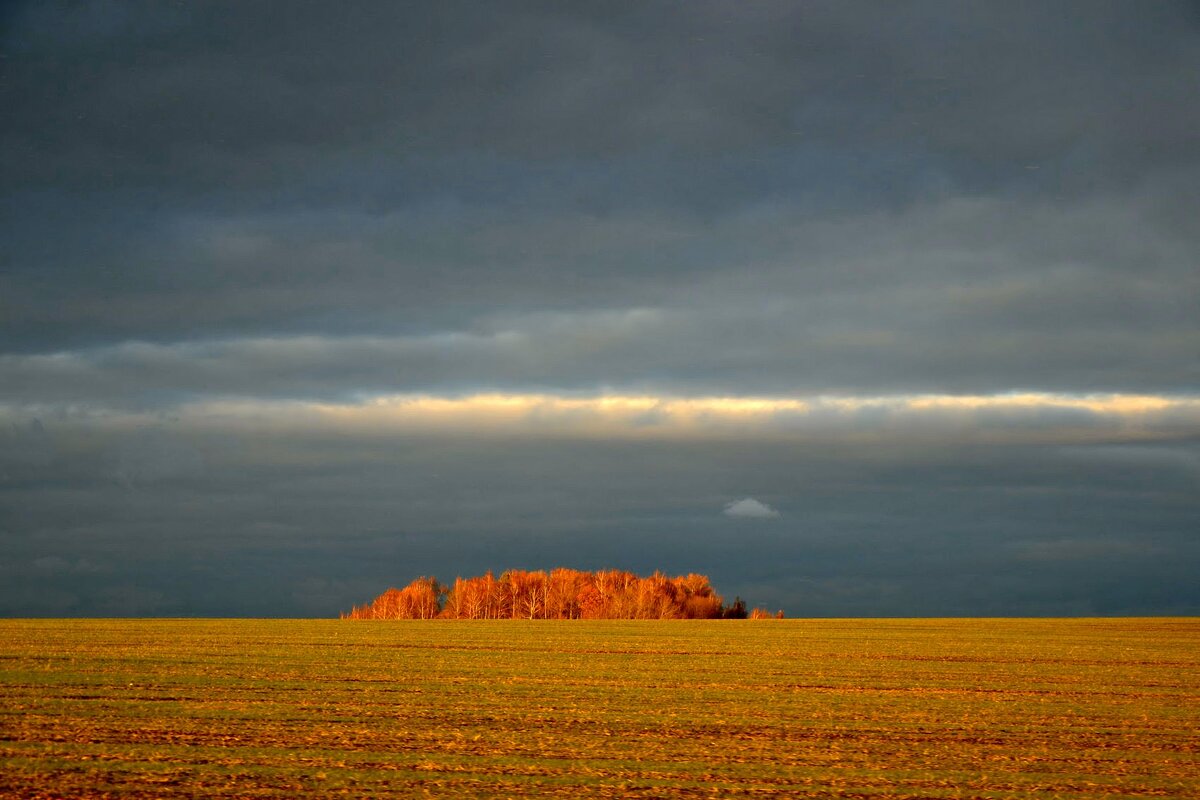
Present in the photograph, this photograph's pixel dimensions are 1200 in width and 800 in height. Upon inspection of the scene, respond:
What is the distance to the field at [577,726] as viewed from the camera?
477 inches

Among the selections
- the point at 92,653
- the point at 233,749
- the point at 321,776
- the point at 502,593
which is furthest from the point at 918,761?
the point at 502,593

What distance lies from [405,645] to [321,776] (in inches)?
1067

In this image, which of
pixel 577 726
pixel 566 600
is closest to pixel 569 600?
pixel 566 600

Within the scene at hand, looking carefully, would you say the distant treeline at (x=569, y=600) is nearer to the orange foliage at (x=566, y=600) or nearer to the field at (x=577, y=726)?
the orange foliage at (x=566, y=600)

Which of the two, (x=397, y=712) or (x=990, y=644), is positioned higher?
(x=397, y=712)

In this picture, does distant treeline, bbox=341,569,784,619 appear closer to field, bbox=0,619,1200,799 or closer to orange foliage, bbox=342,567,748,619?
orange foliage, bbox=342,567,748,619

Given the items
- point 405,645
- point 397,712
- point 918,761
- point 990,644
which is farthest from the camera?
point 990,644

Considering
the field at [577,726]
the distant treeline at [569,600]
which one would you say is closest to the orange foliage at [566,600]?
the distant treeline at [569,600]

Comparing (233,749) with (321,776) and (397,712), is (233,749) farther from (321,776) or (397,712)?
(397,712)

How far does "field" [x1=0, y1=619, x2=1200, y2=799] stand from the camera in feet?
39.8

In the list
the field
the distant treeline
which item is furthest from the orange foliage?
the field

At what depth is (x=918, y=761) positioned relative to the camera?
14.2m

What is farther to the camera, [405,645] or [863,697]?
[405,645]

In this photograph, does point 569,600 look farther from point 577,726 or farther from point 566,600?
point 577,726
